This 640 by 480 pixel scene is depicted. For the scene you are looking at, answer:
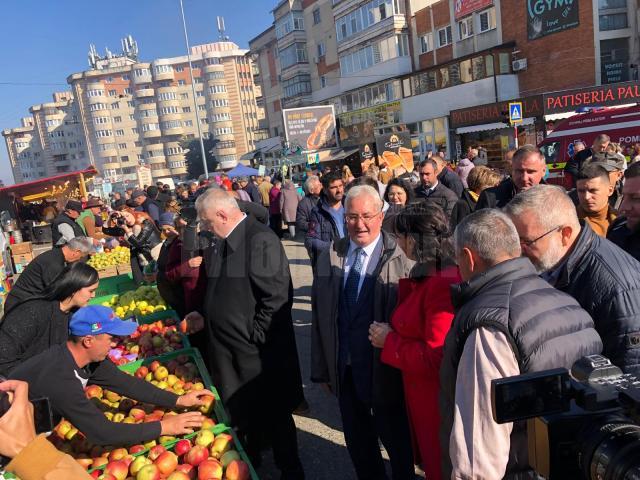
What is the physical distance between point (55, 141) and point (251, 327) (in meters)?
123

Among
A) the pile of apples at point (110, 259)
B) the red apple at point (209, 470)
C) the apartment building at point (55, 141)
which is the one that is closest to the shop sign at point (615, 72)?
the pile of apples at point (110, 259)

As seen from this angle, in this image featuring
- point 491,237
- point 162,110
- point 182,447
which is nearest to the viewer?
point 491,237

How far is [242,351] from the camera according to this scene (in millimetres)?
3145

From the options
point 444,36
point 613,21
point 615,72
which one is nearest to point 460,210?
point 615,72

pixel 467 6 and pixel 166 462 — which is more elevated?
pixel 467 6

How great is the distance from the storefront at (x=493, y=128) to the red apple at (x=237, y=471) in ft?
62.9

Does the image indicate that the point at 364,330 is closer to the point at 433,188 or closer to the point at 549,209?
the point at 549,209

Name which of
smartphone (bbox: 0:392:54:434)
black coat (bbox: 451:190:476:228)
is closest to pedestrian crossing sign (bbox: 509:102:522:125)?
black coat (bbox: 451:190:476:228)

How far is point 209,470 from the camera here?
2.42 meters

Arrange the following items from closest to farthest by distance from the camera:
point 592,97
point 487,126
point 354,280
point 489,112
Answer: point 354,280 → point 592,97 → point 489,112 → point 487,126

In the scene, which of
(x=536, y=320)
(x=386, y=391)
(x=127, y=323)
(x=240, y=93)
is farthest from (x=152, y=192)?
(x=240, y=93)

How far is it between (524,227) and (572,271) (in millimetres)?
306

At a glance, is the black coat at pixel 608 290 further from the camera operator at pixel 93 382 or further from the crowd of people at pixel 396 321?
the camera operator at pixel 93 382

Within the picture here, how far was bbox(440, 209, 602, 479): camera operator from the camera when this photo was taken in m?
1.63
